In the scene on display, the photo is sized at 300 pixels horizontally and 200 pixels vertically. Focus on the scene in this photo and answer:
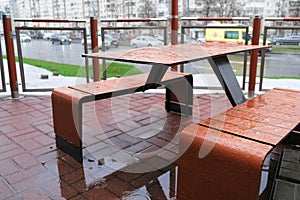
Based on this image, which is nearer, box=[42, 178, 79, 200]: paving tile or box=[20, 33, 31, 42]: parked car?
box=[42, 178, 79, 200]: paving tile

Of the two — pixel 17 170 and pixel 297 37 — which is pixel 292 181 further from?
pixel 297 37

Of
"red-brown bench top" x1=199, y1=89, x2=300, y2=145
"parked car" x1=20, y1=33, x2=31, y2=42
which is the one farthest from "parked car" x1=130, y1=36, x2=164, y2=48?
"red-brown bench top" x1=199, y1=89, x2=300, y2=145

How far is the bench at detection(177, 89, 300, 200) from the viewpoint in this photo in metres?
1.39

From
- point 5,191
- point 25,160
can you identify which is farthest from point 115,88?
point 5,191

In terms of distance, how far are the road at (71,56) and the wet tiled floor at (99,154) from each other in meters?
0.86

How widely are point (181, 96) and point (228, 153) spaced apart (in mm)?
2203

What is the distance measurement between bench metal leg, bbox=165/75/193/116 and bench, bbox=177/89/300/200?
5.27 feet

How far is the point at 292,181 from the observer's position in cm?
212

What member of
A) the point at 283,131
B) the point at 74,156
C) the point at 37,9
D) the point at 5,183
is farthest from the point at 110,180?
the point at 37,9

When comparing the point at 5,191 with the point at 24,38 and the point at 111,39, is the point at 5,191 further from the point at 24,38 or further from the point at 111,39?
the point at 111,39

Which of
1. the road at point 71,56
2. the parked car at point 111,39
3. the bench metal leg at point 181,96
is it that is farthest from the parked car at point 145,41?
the bench metal leg at point 181,96

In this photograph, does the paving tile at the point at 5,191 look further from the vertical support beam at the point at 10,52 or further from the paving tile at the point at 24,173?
the vertical support beam at the point at 10,52

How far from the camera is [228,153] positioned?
1.45 meters

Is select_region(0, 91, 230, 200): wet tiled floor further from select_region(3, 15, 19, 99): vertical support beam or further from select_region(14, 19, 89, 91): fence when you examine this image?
select_region(14, 19, 89, 91): fence
